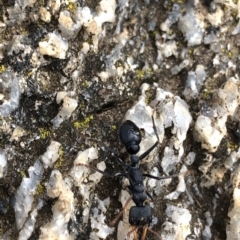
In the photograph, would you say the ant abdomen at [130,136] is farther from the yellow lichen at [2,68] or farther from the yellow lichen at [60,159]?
the yellow lichen at [2,68]

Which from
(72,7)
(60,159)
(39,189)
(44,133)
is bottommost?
(39,189)

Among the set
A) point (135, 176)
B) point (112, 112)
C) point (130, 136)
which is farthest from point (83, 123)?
point (135, 176)

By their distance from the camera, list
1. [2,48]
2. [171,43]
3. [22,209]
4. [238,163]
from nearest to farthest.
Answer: [22,209], [2,48], [238,163], [171,43]

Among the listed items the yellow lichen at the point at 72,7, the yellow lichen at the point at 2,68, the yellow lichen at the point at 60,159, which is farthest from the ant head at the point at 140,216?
the yellow lichen at the point at 72,7

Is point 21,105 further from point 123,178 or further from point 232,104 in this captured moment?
point 232,104

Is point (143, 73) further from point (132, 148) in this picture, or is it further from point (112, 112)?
point (132, 148)

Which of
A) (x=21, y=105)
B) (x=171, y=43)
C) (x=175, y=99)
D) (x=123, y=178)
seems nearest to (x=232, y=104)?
(x=175, y=99)
